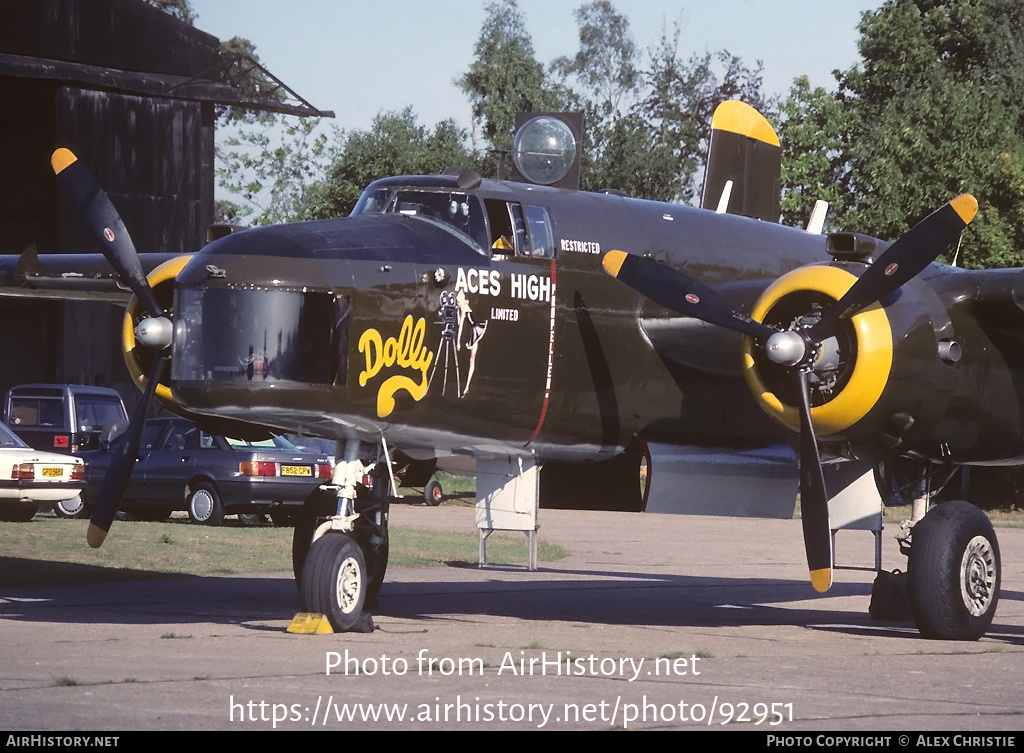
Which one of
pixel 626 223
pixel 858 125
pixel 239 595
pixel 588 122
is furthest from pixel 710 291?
pixel 588 122

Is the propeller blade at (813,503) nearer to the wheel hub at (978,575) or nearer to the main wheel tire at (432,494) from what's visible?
the wheel hub at (978,575)

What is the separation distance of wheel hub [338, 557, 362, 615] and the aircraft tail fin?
24.0 feet

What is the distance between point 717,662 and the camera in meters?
11.8

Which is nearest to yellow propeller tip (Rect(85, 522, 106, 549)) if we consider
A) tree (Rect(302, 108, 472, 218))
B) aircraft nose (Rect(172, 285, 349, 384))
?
aircraft nose (Rect(172, 285, 349, 384))

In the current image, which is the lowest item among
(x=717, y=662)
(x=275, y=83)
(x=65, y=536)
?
(x=65, y=536)

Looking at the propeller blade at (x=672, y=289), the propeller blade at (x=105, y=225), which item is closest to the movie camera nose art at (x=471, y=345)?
the propeller blade at (x=672, y=289)

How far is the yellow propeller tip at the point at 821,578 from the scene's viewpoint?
1335cm

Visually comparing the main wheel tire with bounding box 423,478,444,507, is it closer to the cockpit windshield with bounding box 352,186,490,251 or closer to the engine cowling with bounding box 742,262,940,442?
the cockpit windshield with bounding box 352,186,490,251

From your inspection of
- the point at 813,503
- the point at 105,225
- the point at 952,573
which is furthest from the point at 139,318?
the point at 952,573

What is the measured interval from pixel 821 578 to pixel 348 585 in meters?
4.20

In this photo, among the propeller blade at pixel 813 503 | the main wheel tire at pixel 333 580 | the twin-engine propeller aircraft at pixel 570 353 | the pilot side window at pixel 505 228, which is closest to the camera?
the twin-engine propeller aircraft at pixel 570 353

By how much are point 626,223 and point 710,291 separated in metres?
1.36
